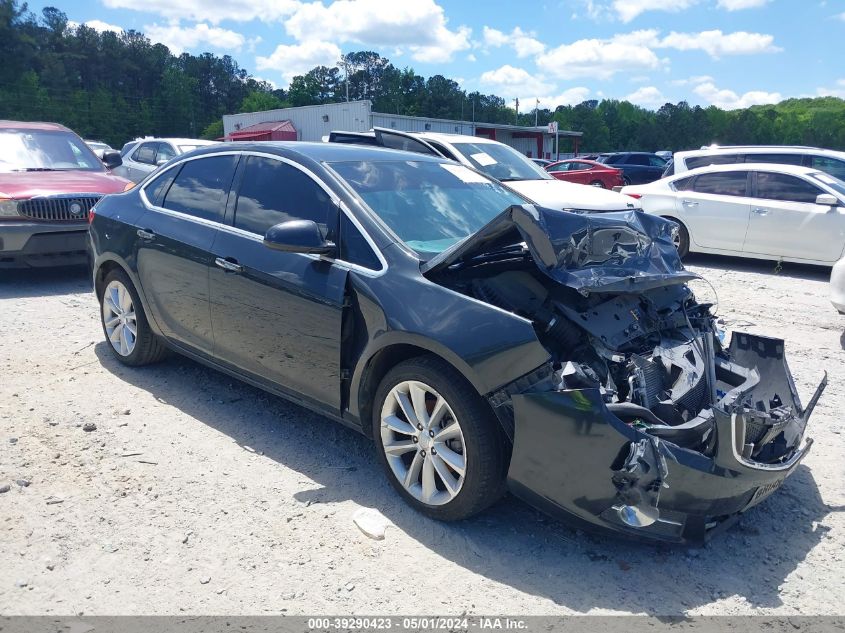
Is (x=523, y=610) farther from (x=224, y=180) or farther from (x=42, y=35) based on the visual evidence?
(x=42, y=35)

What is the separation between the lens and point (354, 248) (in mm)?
3586

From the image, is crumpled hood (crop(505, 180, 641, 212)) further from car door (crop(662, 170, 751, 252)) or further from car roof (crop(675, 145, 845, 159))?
car roof (crop(675, 145, 845, 159))

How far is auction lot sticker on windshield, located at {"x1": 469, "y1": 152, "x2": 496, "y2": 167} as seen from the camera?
31.3 ft

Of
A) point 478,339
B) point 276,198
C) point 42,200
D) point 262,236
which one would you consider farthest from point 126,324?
point 42,200

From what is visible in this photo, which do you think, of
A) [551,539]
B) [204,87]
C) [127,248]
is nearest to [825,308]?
[551,539]

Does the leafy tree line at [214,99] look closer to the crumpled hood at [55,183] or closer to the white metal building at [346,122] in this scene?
the white metal building at [346,122]

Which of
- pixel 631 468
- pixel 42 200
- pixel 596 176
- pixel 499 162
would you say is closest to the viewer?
pixel 631 468

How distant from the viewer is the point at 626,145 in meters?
89.0

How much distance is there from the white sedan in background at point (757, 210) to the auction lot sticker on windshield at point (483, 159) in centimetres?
289

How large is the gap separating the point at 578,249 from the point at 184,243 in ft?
8.59

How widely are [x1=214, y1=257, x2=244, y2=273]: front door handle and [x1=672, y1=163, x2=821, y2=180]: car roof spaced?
8.64m

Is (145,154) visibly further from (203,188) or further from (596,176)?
(596,176)

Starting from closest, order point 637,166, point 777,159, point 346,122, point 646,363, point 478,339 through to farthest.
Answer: point 478,339, point 646,363, point 777,159, point 637,166, point 346,122

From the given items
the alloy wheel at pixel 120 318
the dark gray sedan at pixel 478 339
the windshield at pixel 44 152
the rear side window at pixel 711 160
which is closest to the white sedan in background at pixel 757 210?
the rear side window at pixel 711 160
